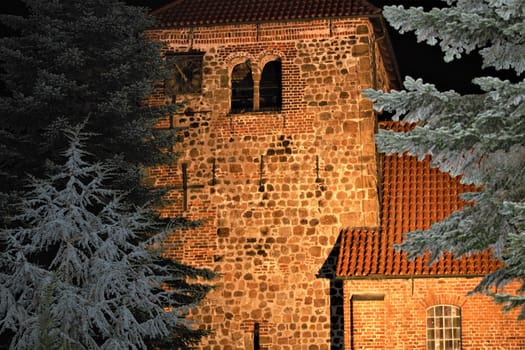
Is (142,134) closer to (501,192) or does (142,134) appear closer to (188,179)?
(188,179)

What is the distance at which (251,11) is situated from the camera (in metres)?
22.7

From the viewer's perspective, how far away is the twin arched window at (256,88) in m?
22.4

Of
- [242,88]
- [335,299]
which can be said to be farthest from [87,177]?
[335,299]

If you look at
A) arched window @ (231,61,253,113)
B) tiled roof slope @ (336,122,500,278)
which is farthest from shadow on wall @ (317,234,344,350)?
arched window @ (231,61,253,113)

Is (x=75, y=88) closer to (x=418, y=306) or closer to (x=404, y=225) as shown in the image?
(x=404, y=225)

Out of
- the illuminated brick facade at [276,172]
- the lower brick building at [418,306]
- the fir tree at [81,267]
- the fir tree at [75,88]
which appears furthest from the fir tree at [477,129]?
the illuminated brick facade at [276,172]

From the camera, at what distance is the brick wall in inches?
808

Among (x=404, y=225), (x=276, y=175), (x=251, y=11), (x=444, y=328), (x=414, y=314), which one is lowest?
(x=444, y=328)

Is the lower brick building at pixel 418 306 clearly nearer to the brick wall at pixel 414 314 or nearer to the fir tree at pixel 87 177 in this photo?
the brick wall at pixel 414 314

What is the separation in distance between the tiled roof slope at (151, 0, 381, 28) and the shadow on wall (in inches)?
190

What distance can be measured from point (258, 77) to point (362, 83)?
2217mm

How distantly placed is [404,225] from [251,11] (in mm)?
5684

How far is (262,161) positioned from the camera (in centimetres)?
2216

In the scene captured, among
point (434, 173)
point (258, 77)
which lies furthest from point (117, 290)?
point (434, 173)
